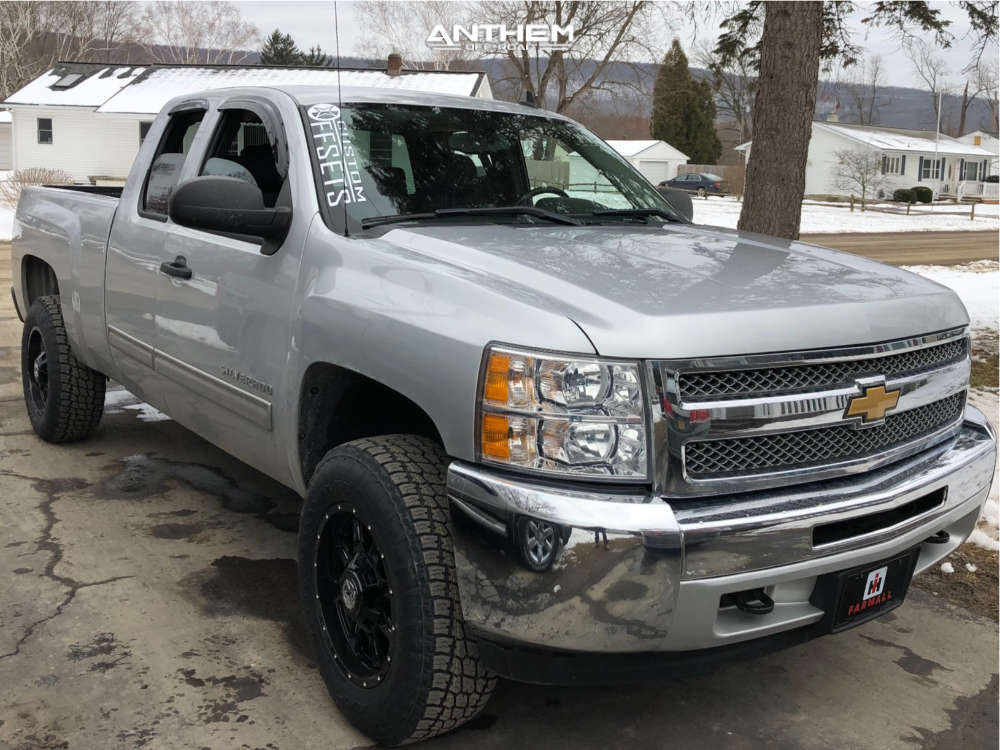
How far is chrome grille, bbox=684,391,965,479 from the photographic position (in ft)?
8.63

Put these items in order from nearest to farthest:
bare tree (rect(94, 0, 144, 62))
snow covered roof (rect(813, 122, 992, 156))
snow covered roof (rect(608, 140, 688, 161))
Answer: bare tree (rect(94, 0, 144, 62)) < snow covered roof (rect(813, 122, 992, 156)) < snow covered roof (rect(608, 140, 688, 161))

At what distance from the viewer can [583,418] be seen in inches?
99.7

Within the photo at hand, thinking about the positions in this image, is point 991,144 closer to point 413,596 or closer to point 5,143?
point 5,143

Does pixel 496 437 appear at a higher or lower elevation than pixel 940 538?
higher

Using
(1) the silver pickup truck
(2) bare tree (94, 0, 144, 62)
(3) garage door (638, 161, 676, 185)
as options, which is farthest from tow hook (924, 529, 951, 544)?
(3) garage door (638, 161, 676, 185)

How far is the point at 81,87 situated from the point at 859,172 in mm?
36264

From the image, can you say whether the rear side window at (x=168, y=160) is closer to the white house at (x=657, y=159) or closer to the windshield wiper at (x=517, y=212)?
the windshield wiper at (x=517, y=212)

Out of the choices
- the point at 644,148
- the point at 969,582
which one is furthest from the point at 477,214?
the point at 644,148

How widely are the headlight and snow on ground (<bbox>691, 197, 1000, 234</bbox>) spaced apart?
26.8 meters

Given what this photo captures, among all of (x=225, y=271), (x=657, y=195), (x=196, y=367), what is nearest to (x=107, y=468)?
(x=196, y=367)

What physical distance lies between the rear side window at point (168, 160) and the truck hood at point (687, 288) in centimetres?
165

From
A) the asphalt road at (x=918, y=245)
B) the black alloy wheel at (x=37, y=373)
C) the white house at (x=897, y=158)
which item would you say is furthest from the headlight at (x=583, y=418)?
the white house at (x=897, y=158)

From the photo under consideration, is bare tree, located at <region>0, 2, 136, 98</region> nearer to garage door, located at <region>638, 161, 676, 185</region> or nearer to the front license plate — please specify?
garage door, located at <region>638, 161, 676, 185</region>

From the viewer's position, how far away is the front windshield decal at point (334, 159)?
11.7 ft
